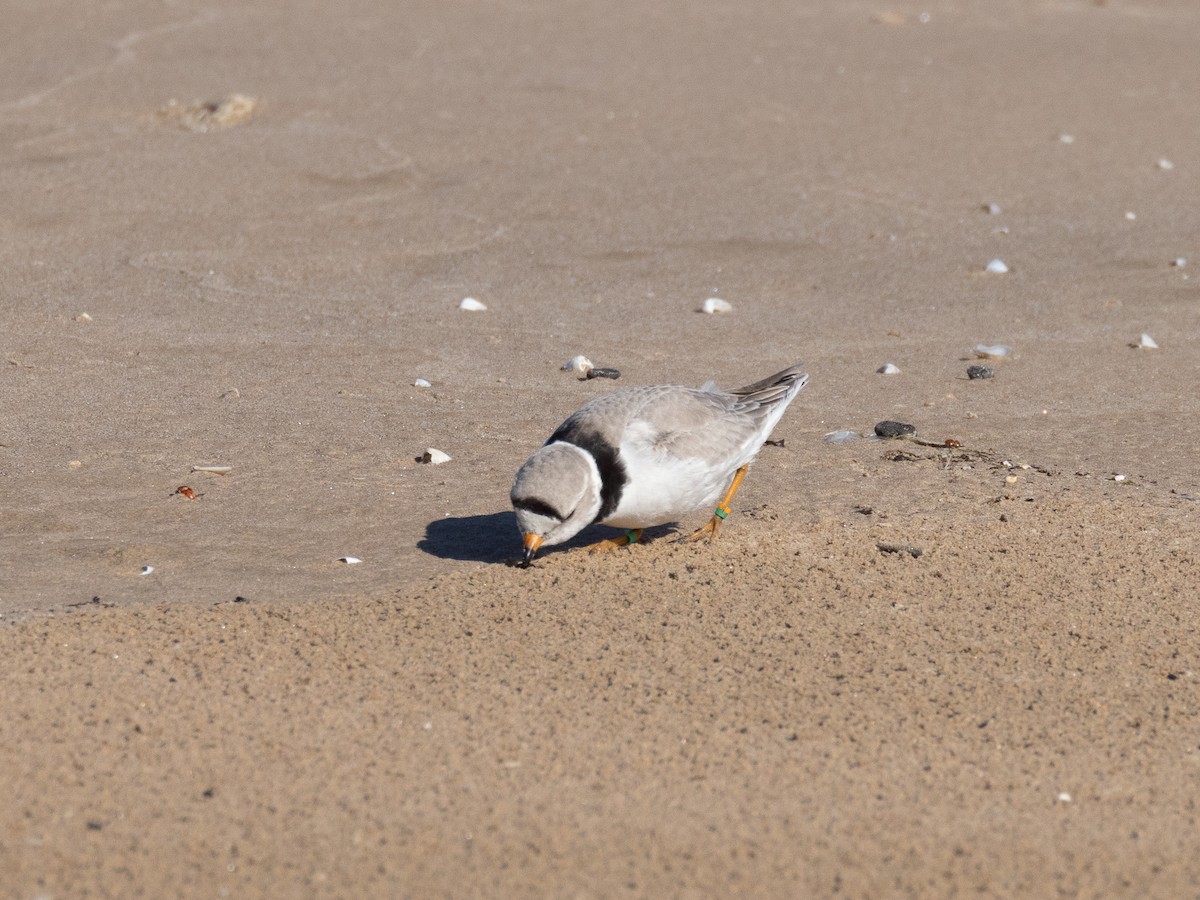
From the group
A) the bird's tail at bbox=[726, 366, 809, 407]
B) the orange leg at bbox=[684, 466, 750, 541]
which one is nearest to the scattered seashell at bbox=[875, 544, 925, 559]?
the orange leg at bbox=[684, 466, 750, 541]

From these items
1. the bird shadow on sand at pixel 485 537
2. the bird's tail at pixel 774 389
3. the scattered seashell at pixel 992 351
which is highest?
the bird's tail at pixel 774 389

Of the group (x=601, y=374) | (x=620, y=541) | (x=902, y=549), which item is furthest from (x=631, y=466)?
(x=601, y=374)

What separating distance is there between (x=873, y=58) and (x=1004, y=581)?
10.3m

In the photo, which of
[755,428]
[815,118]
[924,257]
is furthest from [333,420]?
[815,118]

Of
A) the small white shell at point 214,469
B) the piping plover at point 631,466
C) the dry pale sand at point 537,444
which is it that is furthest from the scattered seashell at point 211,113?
the piping plover at point 631,466

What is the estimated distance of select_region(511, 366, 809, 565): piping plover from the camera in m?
5.19

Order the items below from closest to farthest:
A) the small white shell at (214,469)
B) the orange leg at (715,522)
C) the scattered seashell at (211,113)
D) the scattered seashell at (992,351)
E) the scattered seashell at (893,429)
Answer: the orange leg at (715,522) → the small white shell at (214,469) → the scattered seashell at (893,429) → the scattered seashell at (992,351) → the scattered seashell at (211,113)

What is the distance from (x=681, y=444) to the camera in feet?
17.7

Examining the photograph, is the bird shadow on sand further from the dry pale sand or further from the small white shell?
the small white shell

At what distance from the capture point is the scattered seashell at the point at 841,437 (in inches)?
274

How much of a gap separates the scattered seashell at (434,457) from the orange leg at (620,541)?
1.16m

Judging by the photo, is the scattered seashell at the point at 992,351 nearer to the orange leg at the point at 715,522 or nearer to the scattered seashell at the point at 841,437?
the scattered seashell at the point at 841,437

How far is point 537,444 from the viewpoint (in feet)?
22.7

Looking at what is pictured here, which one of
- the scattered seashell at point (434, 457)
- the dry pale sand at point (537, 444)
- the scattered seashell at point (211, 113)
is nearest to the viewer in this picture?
the dry pale sand at point (537, 444)
